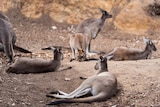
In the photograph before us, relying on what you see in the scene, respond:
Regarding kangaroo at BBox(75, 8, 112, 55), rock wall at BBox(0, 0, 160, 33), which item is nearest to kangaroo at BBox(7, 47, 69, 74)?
kangaroo at BBox(75, 8, 112, 55)

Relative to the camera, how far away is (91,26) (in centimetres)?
1172

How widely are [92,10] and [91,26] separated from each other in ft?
7.51

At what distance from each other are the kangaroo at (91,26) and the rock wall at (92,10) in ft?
2.72

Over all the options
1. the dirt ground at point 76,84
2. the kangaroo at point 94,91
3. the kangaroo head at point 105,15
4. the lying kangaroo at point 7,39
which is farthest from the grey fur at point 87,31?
the kangaroo at point 94,91

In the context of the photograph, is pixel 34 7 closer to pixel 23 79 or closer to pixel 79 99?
pixel 23 79

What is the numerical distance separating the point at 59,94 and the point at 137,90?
110 centimetres

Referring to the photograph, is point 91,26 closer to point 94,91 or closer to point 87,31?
point 87,31

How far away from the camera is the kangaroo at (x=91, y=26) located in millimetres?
10977

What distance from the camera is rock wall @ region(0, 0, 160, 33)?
528 inches

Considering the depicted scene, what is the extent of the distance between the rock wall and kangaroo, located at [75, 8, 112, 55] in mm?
828

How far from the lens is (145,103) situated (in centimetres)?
637

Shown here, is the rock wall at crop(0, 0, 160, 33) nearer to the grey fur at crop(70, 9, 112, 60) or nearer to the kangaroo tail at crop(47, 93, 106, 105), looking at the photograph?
the grey fur at crop(70, 9, 112, 60)

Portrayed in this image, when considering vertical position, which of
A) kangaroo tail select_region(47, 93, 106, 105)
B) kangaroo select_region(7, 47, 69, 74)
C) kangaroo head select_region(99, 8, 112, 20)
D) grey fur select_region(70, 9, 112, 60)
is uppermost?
kangaroo head select_region(99, 8, 112, 20)

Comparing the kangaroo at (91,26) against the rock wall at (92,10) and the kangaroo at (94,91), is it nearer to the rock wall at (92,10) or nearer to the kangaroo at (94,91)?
the rock wall at (92,10)
